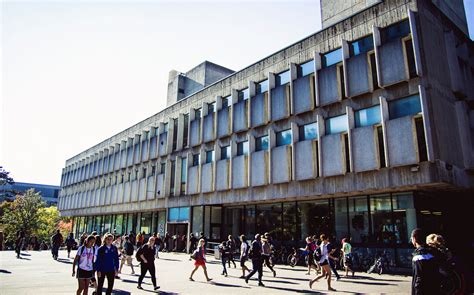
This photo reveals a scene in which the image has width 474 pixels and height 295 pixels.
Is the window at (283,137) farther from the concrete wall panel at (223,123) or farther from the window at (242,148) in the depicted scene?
the concrete wall panel at (223,123)

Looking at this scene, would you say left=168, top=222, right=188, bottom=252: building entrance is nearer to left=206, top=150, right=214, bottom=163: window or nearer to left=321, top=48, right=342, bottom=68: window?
left=206, top=150, right=214, bottom=163: window

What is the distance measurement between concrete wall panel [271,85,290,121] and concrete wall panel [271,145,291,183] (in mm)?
2427

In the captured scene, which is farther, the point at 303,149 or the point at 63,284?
the point at 303,149

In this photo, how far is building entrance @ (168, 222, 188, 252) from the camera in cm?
3262

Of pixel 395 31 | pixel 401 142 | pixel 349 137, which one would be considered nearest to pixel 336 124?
pixel 349 137

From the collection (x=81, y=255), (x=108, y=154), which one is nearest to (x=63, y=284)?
(x=81, y=255)

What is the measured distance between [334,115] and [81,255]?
55.1ft

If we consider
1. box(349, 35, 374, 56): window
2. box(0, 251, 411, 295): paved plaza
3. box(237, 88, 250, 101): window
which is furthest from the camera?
box(237, 88, 250, 101): window

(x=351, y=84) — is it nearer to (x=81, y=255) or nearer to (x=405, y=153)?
(x=405, y=153)

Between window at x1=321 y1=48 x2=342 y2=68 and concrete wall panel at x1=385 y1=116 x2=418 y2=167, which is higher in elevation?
window at x1=321 y1=48 x2=342 y2=68

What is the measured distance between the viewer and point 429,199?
1920 centimetres

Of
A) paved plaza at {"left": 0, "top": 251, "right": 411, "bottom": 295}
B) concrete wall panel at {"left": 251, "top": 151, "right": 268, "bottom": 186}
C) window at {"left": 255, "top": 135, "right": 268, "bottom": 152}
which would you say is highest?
window at {"left": 255, "top": 135, "right": 268, "bottom": 152}

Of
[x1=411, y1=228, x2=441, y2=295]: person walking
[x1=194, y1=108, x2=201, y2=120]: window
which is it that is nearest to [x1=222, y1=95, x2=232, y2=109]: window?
[x1=194, y1=108, x2=201, y2=120]: window

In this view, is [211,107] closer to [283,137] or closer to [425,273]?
[283,137]
